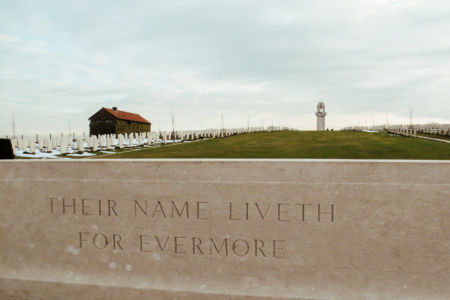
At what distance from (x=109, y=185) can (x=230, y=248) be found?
5.03 feet

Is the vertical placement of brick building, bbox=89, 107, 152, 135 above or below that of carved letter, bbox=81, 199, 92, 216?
above

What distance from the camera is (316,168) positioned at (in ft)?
10.2

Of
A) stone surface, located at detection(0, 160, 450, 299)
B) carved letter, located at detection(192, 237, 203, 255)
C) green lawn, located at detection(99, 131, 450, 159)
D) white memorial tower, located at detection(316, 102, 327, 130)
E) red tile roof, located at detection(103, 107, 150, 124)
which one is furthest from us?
white memorial tower, located at detection(316, 102, 327, 130)

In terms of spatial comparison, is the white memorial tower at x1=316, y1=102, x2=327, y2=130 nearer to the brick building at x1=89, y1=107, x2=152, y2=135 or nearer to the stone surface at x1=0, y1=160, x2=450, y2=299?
the brick building at x1=89, y1=107, x2=152, y2=135

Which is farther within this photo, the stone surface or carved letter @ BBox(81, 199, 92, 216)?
carved letter @ BBox(81, 199, 92, 216)

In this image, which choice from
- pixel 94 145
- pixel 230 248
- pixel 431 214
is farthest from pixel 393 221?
pixel 94 145

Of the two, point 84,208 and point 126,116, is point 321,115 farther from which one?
point 84,208

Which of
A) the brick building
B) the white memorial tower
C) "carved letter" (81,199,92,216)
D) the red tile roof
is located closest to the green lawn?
"carved letter" (81,199,92,216)

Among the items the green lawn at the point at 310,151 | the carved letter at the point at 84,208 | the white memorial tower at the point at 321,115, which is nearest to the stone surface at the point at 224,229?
the carved letter at the point at 84,208

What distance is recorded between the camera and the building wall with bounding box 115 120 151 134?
53662 mm

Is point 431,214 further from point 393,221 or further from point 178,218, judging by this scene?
point 178,218

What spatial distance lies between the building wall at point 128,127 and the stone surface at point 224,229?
169ft

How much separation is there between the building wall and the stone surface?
51.6 meters

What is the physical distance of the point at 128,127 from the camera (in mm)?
57188
